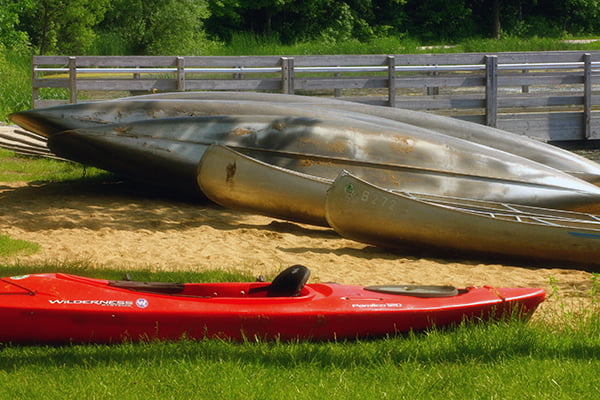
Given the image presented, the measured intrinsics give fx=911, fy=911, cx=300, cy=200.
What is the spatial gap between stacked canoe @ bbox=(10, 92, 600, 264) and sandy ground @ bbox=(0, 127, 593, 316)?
299mm

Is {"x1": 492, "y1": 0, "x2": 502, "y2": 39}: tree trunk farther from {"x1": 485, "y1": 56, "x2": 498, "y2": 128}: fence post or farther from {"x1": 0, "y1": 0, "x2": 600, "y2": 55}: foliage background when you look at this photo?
{"x1": 485, "y1": 56, "x2": 498, "y2": 128}: fence post

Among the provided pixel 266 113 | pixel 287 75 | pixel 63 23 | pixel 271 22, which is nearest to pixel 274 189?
pixel 266 113

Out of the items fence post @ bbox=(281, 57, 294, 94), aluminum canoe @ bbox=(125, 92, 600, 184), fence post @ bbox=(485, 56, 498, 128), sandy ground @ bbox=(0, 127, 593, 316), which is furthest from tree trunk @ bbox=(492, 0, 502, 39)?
sandy ground @ bbox=(0, 127, 593, 316)

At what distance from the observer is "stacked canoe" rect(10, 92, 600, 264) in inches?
337

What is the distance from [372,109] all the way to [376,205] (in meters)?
3.78

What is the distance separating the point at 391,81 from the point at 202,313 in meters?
10.1

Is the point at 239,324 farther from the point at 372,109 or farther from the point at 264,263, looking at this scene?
the point at 372,109

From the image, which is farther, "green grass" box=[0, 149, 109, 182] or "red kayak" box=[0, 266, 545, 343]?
"green grass" box=[0, 149, 109, 182]

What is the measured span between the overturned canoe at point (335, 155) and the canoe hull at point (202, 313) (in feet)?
13.7

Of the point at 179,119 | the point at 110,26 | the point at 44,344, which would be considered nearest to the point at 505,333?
the point at 44,344

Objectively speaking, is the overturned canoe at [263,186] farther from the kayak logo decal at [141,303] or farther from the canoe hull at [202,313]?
the kayak logo decal at [141,303]

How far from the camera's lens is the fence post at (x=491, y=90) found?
591 inches

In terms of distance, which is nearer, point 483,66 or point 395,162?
point 395,162

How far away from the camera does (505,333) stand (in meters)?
5.34
